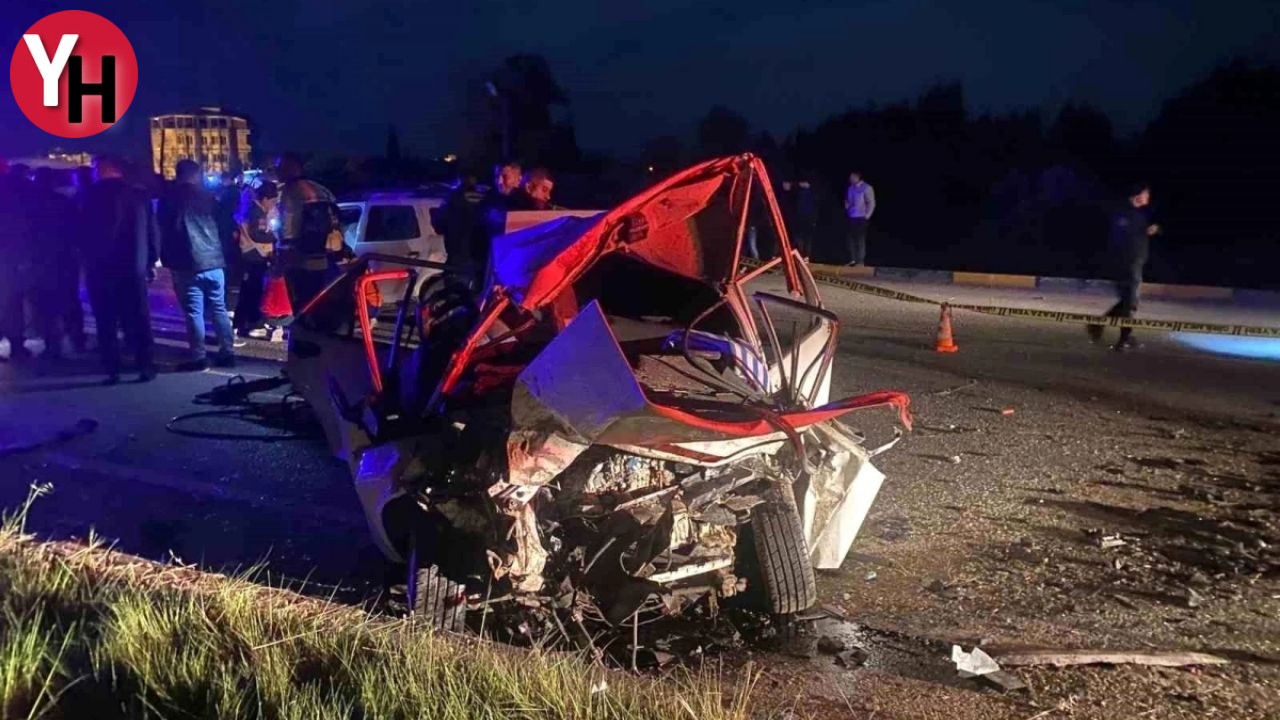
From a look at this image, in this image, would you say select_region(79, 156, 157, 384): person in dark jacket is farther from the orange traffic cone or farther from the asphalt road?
the orange traffic cone

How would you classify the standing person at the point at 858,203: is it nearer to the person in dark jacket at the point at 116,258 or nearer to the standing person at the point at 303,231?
the standing person at the point at 303,231

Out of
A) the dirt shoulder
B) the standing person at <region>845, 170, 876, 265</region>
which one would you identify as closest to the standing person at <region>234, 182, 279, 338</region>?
the dirt shoulder

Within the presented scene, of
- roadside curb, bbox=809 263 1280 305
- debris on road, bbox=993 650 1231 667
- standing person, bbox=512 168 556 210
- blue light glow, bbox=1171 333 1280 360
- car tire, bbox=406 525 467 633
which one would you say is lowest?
debris on road, bbox=993 650 1231 667

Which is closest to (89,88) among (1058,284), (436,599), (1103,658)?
(436,599)

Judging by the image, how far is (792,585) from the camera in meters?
4.86

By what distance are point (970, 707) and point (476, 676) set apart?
5.71ft

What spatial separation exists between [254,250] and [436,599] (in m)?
7.26

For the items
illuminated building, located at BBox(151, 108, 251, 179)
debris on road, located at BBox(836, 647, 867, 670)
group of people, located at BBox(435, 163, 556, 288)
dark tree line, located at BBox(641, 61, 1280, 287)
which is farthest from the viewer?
illuminated building, located at BBox(151, 108, 251, 179)

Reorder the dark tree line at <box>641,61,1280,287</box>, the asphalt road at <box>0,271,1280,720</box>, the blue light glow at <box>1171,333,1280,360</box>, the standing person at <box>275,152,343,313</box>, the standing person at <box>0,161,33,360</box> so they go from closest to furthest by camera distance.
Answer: the asphalt road at <box>0,271,1280,720</box>
the standing person at <box>275,152,343,313</box>
the standing person at <box>0,161,33,360</box>
the blue light glow at <box>1171,333,1280,360</box>
the dark tree line at <box>641,61,1280,287</box>

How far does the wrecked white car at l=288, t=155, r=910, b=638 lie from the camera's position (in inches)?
172

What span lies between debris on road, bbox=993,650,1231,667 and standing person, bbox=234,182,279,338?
836 cm

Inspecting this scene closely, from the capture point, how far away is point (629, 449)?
4.23 m

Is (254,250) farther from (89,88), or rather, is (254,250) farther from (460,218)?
(460,218)

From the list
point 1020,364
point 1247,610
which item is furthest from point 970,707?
point 1020,364
